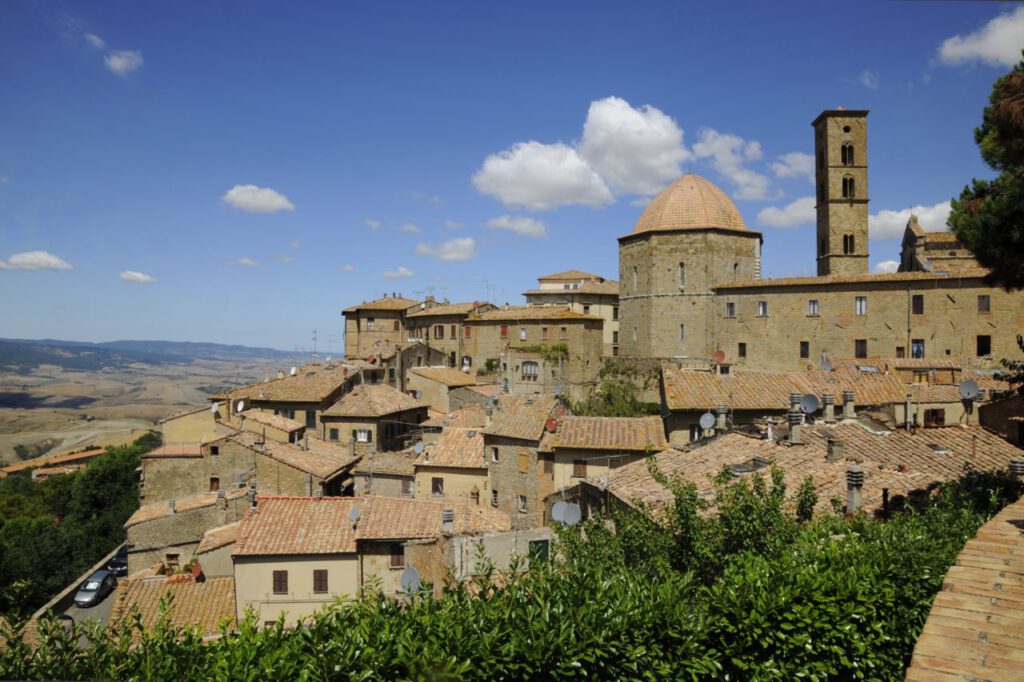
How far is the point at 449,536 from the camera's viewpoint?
1955 cm

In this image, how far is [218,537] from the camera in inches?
971

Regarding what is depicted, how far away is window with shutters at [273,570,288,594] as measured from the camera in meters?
21.2

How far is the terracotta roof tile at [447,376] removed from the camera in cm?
4528

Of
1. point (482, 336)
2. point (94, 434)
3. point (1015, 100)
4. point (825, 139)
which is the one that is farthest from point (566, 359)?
point (94, 434)

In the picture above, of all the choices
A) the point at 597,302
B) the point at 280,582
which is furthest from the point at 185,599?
the point at 597,302

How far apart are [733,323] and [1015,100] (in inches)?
1493

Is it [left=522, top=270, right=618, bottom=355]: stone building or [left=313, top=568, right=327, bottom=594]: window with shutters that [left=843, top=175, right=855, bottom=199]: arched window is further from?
[left=313, top=568, right=327, bottom=594]: window with shutters

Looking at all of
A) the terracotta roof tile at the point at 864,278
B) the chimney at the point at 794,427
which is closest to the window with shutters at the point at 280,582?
the chimney at the point at 794,427

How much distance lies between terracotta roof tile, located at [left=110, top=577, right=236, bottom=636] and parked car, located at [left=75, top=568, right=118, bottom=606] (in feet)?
27.0

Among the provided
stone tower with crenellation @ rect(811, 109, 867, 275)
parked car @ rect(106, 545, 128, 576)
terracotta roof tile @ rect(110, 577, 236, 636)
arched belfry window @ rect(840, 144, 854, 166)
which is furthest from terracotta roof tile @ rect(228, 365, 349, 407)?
arched belfry window @ rect(840, 144, 854, 166)

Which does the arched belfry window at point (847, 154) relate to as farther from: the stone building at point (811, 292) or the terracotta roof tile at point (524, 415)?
the terracotta roof tile at point (524, 415)

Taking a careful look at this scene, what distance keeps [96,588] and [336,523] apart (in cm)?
1588

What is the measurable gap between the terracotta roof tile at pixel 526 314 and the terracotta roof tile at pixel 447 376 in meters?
5.63

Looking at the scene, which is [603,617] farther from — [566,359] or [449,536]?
[566,359]
